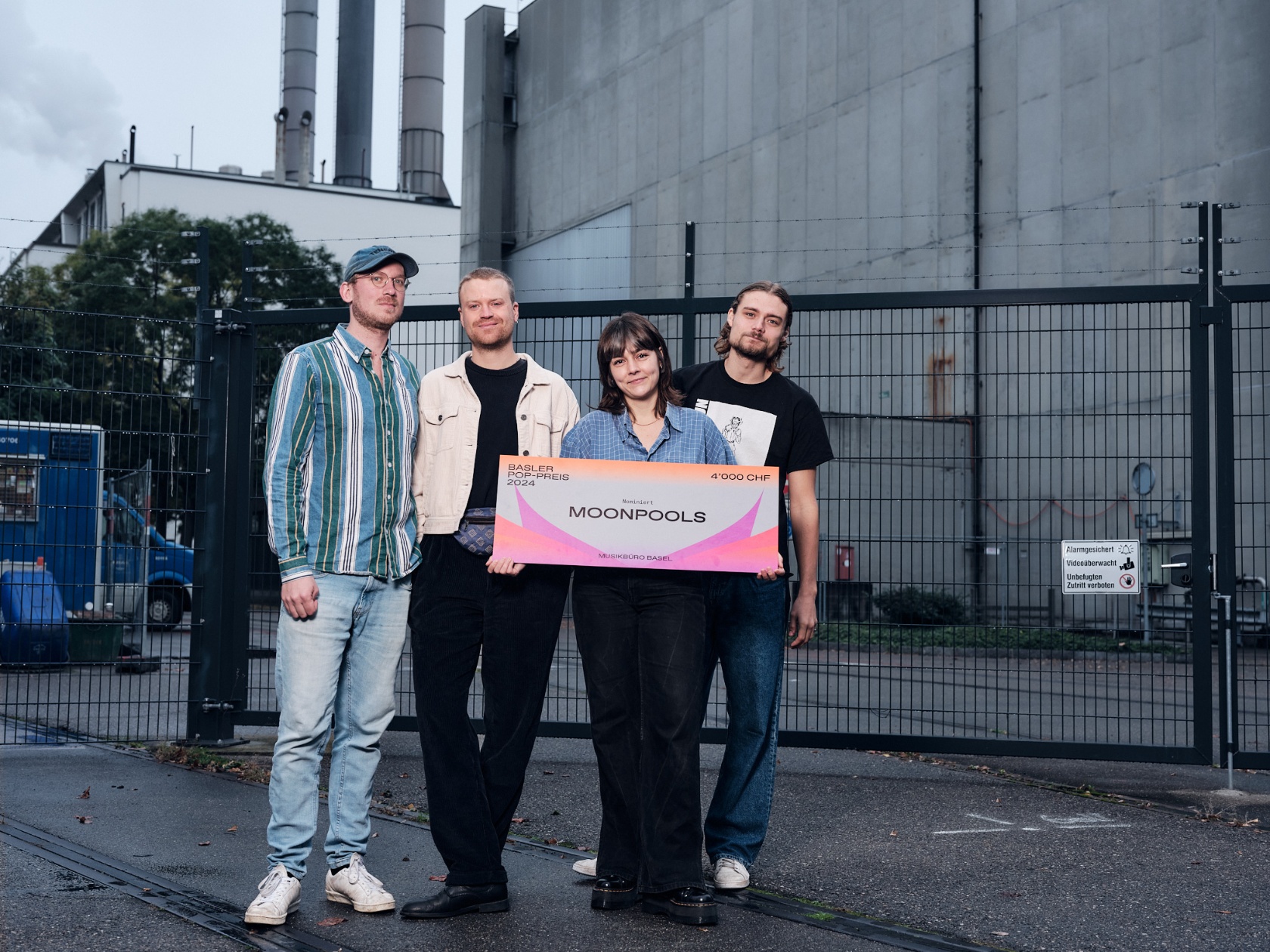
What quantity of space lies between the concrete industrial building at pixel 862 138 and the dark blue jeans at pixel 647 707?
11.2 m

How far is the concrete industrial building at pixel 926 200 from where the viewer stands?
748 centimetres

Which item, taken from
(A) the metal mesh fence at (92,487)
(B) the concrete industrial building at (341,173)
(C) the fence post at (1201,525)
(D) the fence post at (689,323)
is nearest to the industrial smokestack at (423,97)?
(B) the concrete industrial building at (341,173)

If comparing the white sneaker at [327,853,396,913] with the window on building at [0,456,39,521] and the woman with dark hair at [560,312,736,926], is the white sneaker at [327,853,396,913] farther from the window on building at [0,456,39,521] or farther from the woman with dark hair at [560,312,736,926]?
the window on building at [0,456,39,521]

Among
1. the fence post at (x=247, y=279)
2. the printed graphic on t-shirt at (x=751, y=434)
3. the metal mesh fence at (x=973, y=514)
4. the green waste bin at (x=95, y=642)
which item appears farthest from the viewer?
the green waste bin at (x=95, y=642)

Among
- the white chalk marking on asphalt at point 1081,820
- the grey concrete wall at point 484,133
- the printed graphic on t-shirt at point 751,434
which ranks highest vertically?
the grey concrete wall at point 484,133

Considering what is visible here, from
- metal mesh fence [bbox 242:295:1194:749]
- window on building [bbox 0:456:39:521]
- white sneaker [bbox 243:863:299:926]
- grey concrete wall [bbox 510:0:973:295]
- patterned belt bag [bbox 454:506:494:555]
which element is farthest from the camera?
grey concrete wall [bbox 510:0:973:295]

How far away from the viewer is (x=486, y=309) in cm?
446

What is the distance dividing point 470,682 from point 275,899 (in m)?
0.91

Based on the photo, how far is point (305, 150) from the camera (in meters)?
56.6

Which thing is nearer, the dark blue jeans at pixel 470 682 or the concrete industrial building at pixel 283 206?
the dark blue jeans at pixel 470 682

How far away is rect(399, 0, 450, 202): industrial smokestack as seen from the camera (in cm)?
5412

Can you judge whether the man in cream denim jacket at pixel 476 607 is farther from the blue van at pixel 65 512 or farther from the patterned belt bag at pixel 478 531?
the blue van at pixel 65 512

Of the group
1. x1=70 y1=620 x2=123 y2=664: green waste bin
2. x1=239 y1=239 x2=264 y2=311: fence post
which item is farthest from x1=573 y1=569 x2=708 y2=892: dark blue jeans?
x1=70 y1=620 x2=123 y2=664: green waste bin

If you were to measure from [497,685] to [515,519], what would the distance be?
22.2 inches
